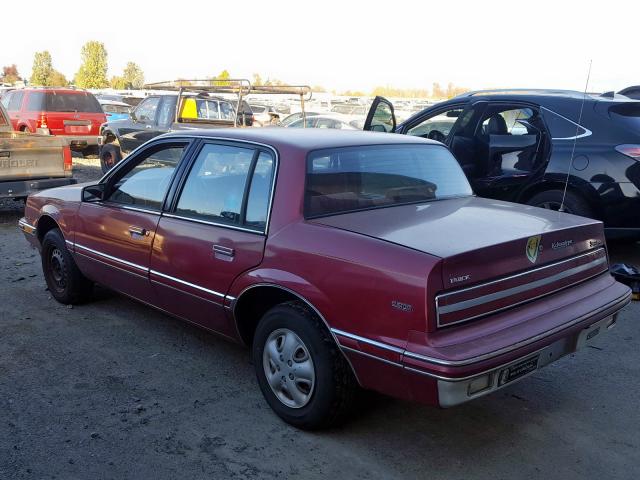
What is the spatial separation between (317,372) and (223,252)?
94 centimetres

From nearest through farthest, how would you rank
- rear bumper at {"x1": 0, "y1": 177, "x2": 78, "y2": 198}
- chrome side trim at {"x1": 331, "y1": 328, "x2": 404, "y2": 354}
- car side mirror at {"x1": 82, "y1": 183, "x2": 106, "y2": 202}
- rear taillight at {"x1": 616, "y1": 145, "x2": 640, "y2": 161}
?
chrome side trim at {"x1": 331, "y1": 328, "x2": 404, "y2": 354}
car side mirror at {"x1": 82, "y1": 183, "x2": 106, "y2": 202}
rear taillight at {"x1": 616, "y1": 145, "x2": 640, "y2": 161}
rear bumper at {"x1": 0, "y1": 177, "x2": 78, "y2": 198}

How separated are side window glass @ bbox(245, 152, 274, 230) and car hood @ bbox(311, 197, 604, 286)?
36cm

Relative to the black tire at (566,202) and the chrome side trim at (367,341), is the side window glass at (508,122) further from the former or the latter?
the chrome side trim at (367,341)

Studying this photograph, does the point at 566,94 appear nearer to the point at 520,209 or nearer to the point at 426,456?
the point at 520,209

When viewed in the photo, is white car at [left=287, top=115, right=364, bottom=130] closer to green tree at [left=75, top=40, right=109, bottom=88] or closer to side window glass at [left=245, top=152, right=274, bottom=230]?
side window glass at [left=245, top=152, right=274, bottom=230]

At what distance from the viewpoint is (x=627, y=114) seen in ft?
21.1

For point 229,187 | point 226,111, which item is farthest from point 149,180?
point 226,111

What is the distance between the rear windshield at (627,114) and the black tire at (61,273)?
5260 millimetres

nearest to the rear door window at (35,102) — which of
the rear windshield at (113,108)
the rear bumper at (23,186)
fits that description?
the rear windshield at (113,108)

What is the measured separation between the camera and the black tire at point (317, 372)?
3215mm

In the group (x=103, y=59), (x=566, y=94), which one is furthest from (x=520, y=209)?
(x=103, y=59)

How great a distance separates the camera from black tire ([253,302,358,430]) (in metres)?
3.21

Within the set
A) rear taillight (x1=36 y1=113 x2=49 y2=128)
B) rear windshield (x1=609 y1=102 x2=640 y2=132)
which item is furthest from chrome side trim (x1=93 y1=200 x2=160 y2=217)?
rear taillight (x1=36 y1=113 x2=49 y2=128)

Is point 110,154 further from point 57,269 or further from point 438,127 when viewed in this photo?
point 57,269
